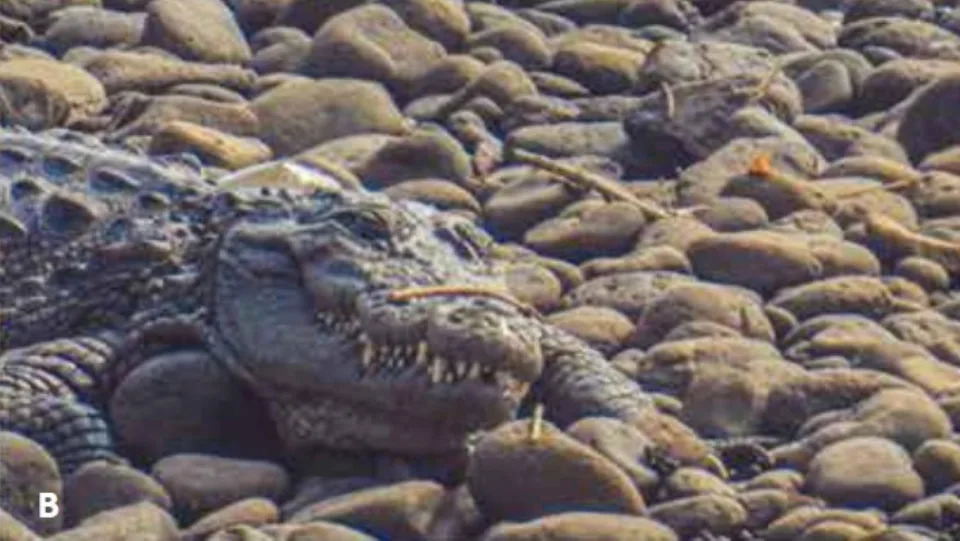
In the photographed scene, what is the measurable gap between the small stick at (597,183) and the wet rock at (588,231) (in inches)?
1.7

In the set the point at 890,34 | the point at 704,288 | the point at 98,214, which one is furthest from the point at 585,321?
the point at 890,34

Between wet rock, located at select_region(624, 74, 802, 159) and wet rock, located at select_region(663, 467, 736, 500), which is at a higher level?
wet rock, located at select_region(663, 467, 736, 500)

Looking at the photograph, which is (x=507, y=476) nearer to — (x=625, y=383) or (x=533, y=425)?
(x=533, y=425)

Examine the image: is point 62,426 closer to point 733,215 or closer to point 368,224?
point 368,224

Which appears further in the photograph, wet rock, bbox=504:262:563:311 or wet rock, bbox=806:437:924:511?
wet rock, bbox=504:262:563:311

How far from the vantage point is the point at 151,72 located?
10.1 meters

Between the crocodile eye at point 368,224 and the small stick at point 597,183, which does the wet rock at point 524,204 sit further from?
the crocodile eye at point 368,224

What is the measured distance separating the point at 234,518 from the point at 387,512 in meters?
0.29

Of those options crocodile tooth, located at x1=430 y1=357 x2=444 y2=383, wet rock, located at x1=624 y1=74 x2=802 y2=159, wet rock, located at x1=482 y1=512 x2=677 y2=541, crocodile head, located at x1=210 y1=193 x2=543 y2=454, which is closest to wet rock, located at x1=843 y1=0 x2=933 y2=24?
wet rock, located at x1=624 y1=74 x2=802 y2=159

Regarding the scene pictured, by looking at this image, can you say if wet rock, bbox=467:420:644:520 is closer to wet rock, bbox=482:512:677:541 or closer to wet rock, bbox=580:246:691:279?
wet rock, bbox=482:512:677:541

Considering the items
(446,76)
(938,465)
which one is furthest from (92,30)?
(938,465)

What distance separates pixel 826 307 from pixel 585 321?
1.97ft

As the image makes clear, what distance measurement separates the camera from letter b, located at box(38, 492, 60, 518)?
6516 millimetres

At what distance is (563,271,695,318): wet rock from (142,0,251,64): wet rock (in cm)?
252
